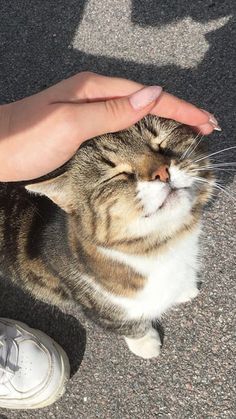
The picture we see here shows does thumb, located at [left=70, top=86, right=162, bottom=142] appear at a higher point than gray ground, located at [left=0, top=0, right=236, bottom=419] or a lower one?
higher

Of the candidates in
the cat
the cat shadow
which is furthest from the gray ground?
the cat

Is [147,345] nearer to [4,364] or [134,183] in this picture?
[4,364]

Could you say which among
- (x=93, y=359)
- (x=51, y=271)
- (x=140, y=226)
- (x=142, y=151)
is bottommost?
(x=93, y=359)

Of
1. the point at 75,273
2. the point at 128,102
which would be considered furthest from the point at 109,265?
the point at 128,102

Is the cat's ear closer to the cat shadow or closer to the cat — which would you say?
the cat

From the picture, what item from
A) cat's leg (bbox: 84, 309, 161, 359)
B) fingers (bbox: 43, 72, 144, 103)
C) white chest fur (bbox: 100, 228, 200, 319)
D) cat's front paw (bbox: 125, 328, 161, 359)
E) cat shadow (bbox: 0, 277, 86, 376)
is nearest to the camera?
fingers (bbox: 43, 72, 144, 103)

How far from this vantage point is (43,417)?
2.19m

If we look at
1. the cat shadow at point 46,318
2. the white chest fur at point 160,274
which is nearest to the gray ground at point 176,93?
the cat shadow at point 46,318

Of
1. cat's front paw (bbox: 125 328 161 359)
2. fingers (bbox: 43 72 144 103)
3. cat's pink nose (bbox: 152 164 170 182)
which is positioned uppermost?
fingers (bbox: 43 72 144 103)

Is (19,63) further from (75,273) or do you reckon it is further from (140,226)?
(140,226)

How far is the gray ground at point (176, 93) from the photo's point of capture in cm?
213

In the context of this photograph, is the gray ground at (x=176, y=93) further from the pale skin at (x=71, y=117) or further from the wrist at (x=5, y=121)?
the wrist at (x=5, y=121)

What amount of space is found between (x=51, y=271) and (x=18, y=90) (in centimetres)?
116

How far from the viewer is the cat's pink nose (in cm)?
153
